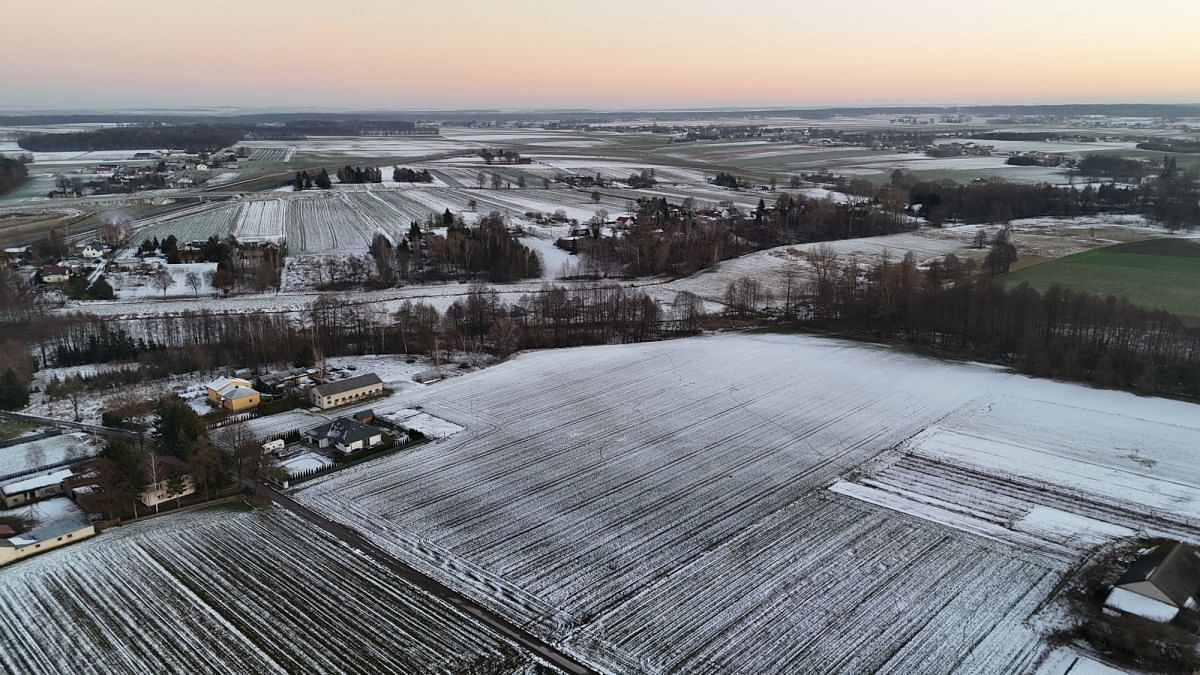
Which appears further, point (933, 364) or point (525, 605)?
point (933, 364)

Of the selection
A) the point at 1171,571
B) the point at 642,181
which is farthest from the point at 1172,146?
the point at 1171,571

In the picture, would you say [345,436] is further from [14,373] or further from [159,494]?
[14,373]

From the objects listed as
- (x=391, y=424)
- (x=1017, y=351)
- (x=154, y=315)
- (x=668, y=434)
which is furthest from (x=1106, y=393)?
(x=154, y=315)

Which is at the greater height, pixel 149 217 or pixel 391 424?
pixel 149 217

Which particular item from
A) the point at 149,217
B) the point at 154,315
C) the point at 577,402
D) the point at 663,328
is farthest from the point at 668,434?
the point at 149,217

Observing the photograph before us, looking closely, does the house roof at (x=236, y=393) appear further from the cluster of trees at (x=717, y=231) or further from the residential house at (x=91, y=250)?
the residential house at (x=91, y=250)

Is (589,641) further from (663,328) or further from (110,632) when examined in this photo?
(663,328)

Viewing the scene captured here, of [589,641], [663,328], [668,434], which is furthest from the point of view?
[663,328]

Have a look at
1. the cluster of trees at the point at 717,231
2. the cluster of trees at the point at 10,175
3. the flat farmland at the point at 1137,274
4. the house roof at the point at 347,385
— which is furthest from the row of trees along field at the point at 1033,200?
the cluster of trees at the point at 10,175

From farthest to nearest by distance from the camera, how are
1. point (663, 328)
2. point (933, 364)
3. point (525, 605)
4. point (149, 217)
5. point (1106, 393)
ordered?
point (149, 217)
point (663, 328)
point (933, 364)
point (1106, 393)
point (525, 605)
